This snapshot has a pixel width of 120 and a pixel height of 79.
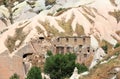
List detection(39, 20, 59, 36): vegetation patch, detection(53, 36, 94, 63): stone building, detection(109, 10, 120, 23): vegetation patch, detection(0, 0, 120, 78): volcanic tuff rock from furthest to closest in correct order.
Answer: detection(109, 10, 120, 23): vegetation patch, detection(39, 20, 59, 36): vegetation patch, detection(0, 0, 120, 78): volcanic tuff rock, detection(53, 36, 94, 63): stone building

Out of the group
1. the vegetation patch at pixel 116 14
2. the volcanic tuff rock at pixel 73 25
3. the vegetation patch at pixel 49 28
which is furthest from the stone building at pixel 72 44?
the vegetation patch at pixel 116 14

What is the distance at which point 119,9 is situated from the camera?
192 m

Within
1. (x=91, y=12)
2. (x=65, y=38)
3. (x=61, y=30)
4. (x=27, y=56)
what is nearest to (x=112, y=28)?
(x=91, y=12)

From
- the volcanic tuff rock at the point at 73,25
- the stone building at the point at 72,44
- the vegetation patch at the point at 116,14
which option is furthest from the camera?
the vegetation patch at the point at 116,14

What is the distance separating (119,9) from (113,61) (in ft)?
461

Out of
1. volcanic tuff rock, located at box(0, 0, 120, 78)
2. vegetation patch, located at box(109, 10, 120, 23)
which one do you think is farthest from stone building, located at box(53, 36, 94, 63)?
vegetation patch, located at box(109, 10, 120, 23)

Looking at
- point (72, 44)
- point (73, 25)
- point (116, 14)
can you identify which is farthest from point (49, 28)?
point (116, 14)

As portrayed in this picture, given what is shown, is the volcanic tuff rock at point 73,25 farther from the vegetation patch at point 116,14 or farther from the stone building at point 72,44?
the stone building at point 72,44

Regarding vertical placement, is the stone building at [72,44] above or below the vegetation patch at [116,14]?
above

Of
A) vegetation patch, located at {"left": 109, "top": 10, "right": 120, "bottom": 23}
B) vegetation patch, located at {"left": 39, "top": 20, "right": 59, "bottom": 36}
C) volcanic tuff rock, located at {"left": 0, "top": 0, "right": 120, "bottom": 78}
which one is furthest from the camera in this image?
vegetation patch, located at {"left": 109, "top": 10, "right": 120, "bottom": 23}

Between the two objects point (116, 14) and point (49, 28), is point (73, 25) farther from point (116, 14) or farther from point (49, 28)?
point (116, 14)

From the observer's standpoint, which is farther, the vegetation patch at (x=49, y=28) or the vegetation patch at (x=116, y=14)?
the vegetation patch at (x=116, y=14)

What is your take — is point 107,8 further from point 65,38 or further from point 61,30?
point 65,38

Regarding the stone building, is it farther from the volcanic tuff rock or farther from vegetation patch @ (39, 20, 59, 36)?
vegetation patch @ (39, 20, 59, 36)
